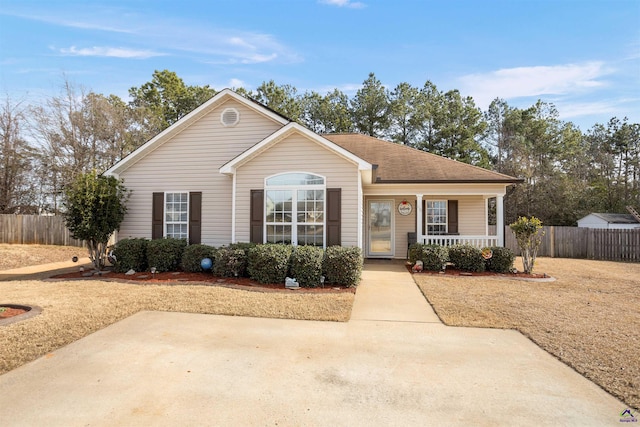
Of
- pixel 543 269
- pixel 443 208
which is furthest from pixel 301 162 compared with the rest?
pixel 543 269

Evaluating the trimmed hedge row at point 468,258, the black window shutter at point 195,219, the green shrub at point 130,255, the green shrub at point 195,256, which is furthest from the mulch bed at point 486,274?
the green shrub at point 130,255

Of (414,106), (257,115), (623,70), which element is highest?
(414,106)

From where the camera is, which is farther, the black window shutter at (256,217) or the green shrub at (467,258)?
the green shrub at (467,258)

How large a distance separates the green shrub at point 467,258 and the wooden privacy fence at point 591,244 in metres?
7.07

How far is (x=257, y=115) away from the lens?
35.7 feet

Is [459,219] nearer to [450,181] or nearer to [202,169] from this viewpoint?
[450,181]

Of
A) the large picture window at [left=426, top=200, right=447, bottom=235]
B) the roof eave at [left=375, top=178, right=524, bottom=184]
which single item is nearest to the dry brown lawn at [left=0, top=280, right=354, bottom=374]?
the roof eave at [left=375, top=178, right=524, bottom=184]

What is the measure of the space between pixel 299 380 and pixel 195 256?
22.0ft

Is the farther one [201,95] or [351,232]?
[201,95]

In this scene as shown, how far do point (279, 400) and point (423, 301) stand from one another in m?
4.45

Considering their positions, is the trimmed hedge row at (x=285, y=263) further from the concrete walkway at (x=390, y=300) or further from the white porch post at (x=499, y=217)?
the white porch post at (x=499, y=217)

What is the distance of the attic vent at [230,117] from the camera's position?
10.9 m

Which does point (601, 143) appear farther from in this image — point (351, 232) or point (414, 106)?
point (351, 232)

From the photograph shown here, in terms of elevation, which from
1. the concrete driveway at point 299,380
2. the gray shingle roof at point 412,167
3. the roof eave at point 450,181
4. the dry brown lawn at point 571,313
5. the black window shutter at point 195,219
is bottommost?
the concrete driveway at point 299,380
